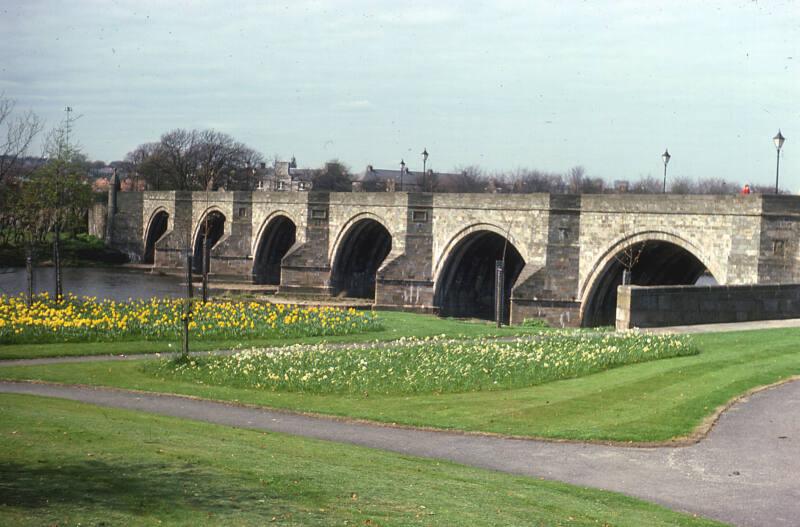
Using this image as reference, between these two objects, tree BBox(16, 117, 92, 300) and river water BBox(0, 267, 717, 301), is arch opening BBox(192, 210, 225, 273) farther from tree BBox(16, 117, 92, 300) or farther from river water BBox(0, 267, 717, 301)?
tree BBox(16, 117, 92, 300)

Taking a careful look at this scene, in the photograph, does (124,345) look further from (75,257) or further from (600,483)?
(75,257)

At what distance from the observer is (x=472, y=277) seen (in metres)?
51.6

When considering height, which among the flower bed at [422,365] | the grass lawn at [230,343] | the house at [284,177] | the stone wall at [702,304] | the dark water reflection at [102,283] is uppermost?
the house at [284,177]

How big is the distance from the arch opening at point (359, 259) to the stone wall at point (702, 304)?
33.2m

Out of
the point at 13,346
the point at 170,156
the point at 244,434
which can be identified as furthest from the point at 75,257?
the point at 244,434

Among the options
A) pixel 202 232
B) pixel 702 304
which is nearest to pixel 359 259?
pixel 202 232

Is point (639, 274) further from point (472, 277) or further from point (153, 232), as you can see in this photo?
point (153, 232)

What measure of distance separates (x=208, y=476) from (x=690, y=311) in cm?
1893

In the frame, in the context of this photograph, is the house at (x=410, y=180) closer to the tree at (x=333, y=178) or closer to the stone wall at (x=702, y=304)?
the tree at (x=333, y=178)

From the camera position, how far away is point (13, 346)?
26828 millimetres

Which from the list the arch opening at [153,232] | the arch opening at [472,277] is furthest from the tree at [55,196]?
the arch opening at [153,232]

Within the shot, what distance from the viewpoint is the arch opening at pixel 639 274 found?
40.9 meters

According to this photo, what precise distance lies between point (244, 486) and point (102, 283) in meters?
55.8

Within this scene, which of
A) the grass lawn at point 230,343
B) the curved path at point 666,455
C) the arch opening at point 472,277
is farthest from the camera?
the arch opening at point 472,277
